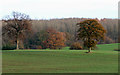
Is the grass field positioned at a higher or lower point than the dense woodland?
lower

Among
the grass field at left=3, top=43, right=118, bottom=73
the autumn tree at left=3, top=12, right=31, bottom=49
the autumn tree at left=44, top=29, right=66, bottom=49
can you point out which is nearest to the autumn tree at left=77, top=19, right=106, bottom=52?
the grass field at left=3, top=43, right=118, bottom=73

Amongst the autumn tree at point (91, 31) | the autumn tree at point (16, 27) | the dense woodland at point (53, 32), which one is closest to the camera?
the autumn tree at point (91, 31)

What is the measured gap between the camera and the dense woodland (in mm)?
87825

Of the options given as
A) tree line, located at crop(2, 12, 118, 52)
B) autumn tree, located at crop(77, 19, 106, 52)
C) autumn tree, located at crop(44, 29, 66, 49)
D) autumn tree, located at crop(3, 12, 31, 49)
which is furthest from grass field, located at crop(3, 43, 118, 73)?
autumn tree, located at crop(44, 29, 66, 49)

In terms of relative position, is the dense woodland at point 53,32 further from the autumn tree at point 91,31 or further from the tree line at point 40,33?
the autumn tree at point 91,31

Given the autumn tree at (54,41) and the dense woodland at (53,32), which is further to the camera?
the dense woodland at (53,32)

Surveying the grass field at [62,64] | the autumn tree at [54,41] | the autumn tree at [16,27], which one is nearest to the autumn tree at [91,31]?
the grass field at [62,64]

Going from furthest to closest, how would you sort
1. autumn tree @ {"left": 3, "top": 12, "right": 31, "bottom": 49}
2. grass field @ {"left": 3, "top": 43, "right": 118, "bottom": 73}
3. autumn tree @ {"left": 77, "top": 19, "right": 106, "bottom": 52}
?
autumn tree @ {"left": 3, "top": 12, "right": 31, "bottom": 49} → autumn tree @ {"left": 77, "top": 19, "right": 106, "bottom": 52} → grass field @ {"left": 3, "top": 43, "right": 118, "bottom": 73}

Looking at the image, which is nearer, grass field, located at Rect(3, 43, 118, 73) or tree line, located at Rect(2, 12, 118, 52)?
grass field, located at Rect(3, 43, 118, 73)

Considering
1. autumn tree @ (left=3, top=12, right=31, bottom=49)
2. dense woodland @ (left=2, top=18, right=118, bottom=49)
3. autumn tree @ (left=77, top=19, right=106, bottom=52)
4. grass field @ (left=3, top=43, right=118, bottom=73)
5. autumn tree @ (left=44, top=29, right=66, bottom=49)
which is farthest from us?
dense woodland @ (left=2, top=18, right=118, bottom=49)

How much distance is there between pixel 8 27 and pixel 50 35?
815 inches

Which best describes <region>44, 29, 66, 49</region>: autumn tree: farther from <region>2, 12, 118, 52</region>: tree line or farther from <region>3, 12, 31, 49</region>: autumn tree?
<region>3, 12, 31, 49</region>: autumn tree

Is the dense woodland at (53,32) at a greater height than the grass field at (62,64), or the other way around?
the dense woodland at (53,32)

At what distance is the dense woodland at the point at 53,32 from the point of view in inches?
3458
